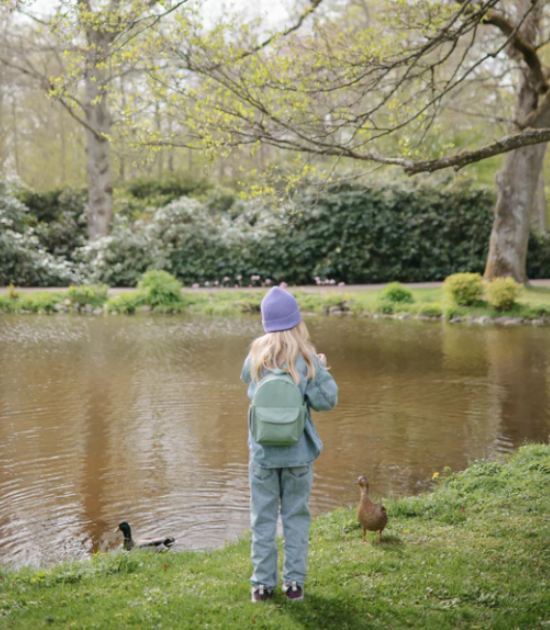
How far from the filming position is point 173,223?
21469mm

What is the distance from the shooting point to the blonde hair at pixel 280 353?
356 cm

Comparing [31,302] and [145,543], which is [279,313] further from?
[31,302]

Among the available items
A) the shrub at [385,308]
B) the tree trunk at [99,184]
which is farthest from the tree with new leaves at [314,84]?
the tree trunk at [99,184]

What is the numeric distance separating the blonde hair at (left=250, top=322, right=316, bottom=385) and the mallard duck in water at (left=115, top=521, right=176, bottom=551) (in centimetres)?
164

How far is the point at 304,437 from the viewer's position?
140 inches

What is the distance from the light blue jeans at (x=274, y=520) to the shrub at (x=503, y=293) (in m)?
12.4

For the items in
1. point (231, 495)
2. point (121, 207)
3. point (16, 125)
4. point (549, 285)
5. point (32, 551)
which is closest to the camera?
point (32, 551)

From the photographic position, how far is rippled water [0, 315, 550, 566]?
5.47 meters

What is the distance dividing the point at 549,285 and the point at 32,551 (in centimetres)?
1621

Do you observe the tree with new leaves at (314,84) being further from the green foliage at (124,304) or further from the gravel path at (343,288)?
the gravel path at (343,288)

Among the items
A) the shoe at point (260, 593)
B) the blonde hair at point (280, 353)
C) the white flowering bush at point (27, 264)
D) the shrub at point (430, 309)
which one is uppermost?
the white flowering bush at point (27, 264)

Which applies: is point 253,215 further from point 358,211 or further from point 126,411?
point 126,411

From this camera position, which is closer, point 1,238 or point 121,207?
point 1,238

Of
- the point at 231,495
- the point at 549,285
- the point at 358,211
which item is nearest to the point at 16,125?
the point at 358,211
